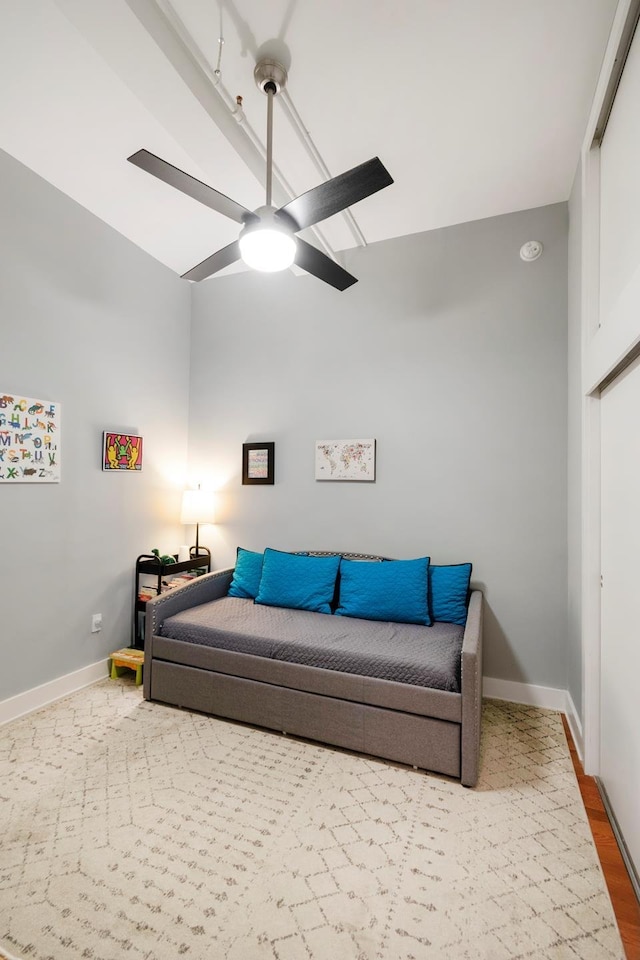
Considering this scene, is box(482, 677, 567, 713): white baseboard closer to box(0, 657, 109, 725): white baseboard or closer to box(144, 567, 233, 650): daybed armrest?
box(144, 567, 233, 650): daybed armrest

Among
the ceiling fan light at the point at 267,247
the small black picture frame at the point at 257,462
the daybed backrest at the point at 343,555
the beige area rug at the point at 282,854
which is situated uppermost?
the ceiling fan light at the point at 267,247

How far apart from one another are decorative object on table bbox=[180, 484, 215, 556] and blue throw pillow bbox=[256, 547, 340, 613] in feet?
2.60

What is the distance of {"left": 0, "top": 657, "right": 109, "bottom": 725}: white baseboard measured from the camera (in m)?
2.51

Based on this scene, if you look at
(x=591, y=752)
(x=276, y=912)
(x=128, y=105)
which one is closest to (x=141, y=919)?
(x=276, y=912)

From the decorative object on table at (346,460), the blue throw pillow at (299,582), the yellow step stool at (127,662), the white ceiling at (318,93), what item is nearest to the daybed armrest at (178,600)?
the yellow step stool at (127,662)

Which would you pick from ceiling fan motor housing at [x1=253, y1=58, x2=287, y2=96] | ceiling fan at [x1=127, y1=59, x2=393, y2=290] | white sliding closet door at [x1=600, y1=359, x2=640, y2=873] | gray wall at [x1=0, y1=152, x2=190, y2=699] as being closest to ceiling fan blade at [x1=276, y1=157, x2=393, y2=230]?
ceiling fan at [x1=127, y1=59, x2=393, y2=290]

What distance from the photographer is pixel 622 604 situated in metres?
1.72

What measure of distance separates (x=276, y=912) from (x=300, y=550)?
2.25m

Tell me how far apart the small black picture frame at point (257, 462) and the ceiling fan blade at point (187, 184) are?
6.16 ft

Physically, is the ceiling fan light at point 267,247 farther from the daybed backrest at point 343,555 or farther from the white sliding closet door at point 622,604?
the daybed backrest at point 343,555

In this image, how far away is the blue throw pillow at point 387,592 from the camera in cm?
276

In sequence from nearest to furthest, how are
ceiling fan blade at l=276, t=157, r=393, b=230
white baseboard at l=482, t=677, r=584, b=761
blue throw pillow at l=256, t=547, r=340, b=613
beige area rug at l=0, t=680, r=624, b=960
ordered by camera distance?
1. beige area rug at l=0, t=680, r=624, b=960
2. ceiling fan blade at l=276, t=157, r=393, b=230
3. white baseboard at l=482, t=677, r=584, b=761
4. blue throw pillow at l=256, t=547, r=340, b=613

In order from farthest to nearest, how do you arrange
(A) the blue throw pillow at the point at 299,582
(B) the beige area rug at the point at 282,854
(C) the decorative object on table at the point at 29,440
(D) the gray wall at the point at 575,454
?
(A) the blue throw pillow at the point at 299,582 < (C) the decorative object on table at the point at 29,440 < (D) the gray wall at the point at 575,454 < (B) the beige area rug at the point at 282,854

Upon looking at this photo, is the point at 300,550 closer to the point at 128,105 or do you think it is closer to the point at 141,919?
the point at 141,919
